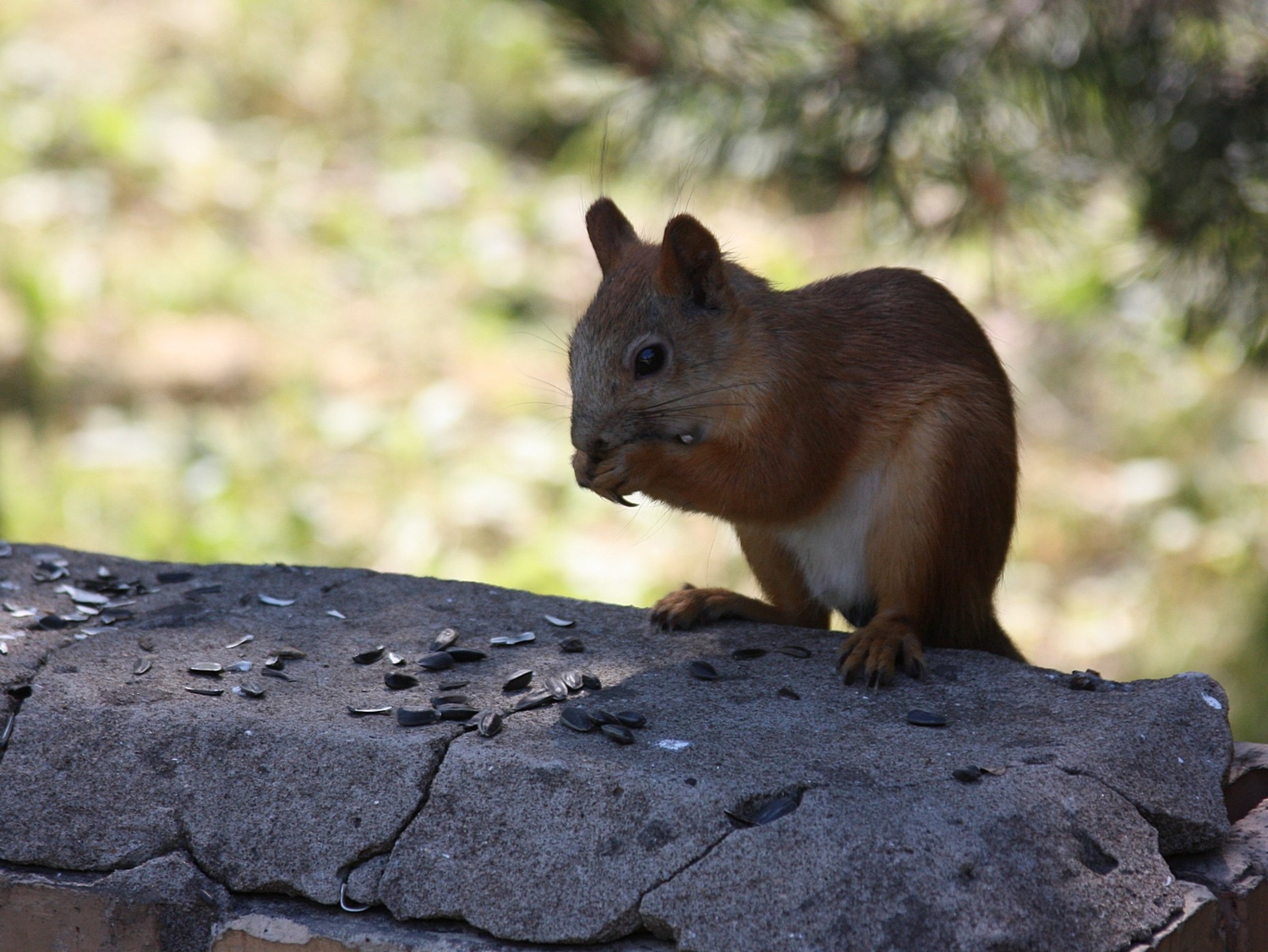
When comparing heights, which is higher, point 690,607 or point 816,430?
point 816,430

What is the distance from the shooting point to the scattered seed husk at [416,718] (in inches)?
72.6

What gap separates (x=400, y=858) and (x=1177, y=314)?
2419 mm

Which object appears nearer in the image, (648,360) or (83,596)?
(648,360)

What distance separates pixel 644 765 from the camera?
172 cm

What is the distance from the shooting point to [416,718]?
1.85 m

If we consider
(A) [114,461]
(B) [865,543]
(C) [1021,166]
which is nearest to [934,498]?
(B) [865,543]

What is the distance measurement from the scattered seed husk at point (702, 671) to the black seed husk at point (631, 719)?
20 cm

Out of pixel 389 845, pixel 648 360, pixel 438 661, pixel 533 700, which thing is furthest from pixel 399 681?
pixel 648 360

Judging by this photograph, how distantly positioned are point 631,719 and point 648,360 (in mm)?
597

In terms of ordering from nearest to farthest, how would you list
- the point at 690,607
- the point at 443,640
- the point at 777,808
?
the point at 777,808, the point at 443,640, the point at 690,607

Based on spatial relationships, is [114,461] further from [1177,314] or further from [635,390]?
[1177,314]

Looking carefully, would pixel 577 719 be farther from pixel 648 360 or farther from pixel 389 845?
pixel 648 360

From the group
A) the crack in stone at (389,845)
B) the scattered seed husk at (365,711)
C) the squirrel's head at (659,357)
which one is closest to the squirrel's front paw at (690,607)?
the squirrel's head at (659,357)

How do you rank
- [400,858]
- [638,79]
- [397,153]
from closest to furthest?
[400,858] → [638,79] → [397,153]
